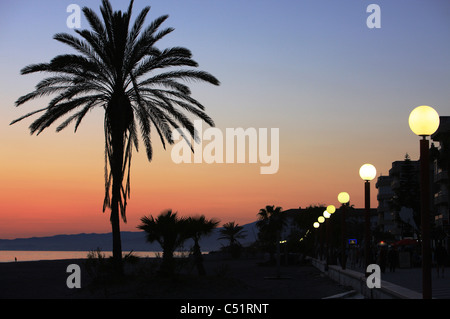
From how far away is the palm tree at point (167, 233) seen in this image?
23703mm

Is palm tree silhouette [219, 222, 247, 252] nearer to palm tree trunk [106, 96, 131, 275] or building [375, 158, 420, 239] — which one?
building [375, 158, 420, 239]

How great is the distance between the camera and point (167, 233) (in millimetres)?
23984

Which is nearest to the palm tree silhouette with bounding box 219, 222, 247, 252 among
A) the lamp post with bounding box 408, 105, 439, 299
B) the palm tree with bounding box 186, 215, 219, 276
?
the palm tree with bounding box 186, 215, 219, 276

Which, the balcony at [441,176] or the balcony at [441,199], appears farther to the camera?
the balcony at [441,199]

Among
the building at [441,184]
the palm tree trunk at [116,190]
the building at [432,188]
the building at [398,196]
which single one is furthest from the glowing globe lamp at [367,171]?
the building at [441,184]

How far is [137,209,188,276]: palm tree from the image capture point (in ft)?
77.8

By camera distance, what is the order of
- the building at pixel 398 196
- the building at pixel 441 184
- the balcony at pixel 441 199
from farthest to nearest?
the building at pixel 398 196, the balcony at pixel 441 199, the building at pixel 441 184

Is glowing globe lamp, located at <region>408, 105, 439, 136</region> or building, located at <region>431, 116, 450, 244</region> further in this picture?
Result: building, located at <region>431, 116, 450, 244</region>

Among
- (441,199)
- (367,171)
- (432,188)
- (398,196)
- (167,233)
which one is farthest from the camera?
(398,196)

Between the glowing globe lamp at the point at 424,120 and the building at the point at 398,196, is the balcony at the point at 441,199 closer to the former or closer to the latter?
the building at the point at 398,196

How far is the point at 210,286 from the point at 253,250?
6207cm

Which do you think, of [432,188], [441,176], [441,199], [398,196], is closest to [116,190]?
[441,176]

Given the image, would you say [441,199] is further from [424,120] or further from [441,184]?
[424,120]
